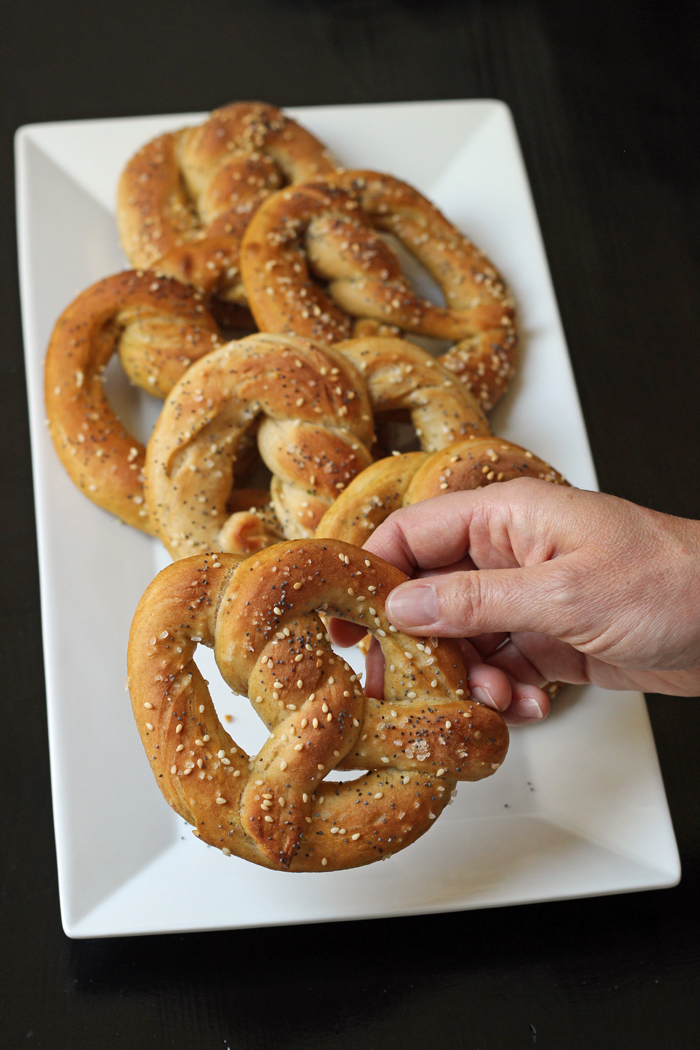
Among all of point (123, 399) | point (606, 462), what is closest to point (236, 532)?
point (123, 399)

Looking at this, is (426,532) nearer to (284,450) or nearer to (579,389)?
(284,450)

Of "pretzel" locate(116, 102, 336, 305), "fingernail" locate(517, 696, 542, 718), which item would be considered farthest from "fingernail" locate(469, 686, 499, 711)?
"pretzel" locate(116, 102, 336, 305)

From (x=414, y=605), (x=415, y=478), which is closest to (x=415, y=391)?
(x=415, y=478)

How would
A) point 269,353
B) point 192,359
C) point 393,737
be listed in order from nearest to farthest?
point 393,737 → point 269,353 → point 192,359

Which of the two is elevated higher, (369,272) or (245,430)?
(369,272)

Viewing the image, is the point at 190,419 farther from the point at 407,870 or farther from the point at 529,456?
the point at 407,870

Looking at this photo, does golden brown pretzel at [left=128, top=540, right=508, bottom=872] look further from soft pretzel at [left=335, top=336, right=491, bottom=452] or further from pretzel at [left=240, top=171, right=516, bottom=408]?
pretzel at [left=240, top=171, right=516, bottom=408]
